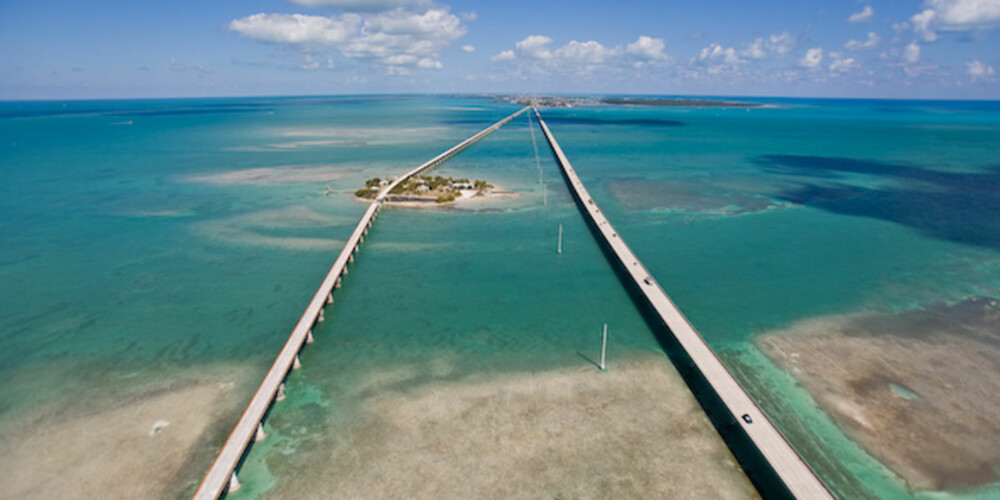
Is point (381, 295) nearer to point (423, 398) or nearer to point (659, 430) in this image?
point (423, 398)

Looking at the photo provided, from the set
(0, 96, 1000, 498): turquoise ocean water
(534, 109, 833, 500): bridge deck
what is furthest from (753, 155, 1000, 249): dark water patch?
(534, 109, 833, 500): bridge deck

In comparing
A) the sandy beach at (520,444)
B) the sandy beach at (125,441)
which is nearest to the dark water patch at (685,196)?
the sandy beach at (520,444)

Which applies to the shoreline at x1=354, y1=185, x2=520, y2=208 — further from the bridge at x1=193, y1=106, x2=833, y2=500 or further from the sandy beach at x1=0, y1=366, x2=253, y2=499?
the sandy beach at x1=0, y1=366, x2=253, y2=499

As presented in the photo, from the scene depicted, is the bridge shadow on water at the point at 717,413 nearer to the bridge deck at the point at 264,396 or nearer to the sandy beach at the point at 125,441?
the bridge deck at the point at 264,396

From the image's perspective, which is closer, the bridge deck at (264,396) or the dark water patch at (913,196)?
the bridge deck at (264,396)

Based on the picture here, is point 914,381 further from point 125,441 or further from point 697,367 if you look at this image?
point 125,441

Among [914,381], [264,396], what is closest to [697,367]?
[914,381]
